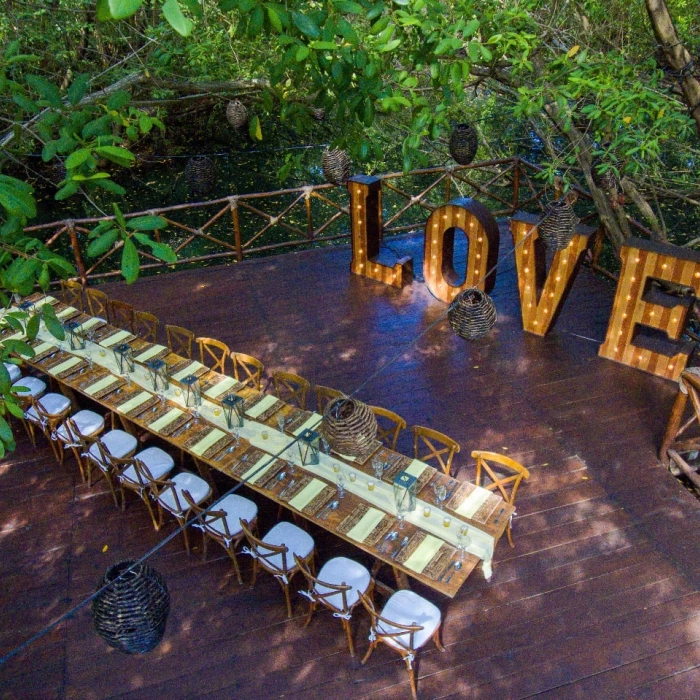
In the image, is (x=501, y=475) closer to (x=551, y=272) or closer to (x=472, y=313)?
(x=472, y=313)

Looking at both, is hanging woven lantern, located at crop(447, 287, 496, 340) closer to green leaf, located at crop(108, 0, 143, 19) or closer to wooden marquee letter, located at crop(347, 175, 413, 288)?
wooden marquee letter, located at crop(347, 175, 413, 288)

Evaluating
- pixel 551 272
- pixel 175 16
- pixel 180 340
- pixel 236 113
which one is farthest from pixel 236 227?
→ pixel 175 16

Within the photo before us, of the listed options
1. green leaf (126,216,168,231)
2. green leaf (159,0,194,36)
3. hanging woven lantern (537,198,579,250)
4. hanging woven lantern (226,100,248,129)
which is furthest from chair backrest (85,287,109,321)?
green leaf (159,0,194,36)

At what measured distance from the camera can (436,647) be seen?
4164 mm

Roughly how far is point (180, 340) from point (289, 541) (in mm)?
3216

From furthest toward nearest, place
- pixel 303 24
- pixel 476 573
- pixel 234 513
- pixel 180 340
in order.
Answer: pixel 180 340 < pixel 234 513 < pixel 476 573 < pixel 303 24

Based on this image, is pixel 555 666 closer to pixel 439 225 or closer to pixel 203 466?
pixel 203 466

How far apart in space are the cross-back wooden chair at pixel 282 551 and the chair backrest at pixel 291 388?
1.37 metres

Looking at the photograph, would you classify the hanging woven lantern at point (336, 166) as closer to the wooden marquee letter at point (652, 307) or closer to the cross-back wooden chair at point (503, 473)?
the wooden marquee letter at point (652, 307)

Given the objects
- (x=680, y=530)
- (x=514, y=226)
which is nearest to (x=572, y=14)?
(x=514, y=226)

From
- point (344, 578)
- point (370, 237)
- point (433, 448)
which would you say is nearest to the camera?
point (344, 578)

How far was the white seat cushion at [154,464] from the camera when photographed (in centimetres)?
510

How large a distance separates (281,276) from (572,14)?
4.51 metres

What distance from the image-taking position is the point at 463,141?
7.70 meters
